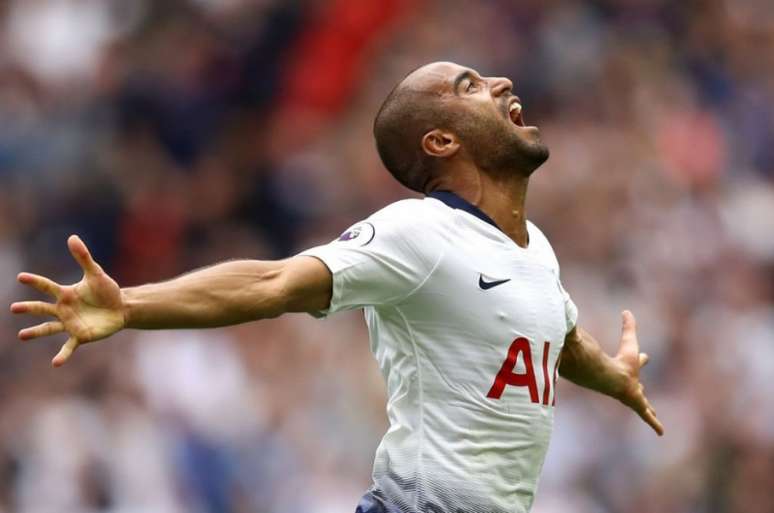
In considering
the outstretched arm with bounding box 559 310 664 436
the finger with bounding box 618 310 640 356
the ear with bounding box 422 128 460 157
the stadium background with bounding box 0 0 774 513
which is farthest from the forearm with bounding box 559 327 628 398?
the stadium background with bounding box 0 0 774 513

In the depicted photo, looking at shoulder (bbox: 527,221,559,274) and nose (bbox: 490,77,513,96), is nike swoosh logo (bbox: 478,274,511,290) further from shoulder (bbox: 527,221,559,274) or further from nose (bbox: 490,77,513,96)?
nose (bbox: 490,77,513,96)

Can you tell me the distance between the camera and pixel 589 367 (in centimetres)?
673

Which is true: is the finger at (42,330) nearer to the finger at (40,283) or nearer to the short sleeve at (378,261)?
the finger at (40,283)

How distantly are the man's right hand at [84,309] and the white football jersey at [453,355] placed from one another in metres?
0.89

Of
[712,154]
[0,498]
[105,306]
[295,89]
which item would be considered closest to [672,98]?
[712,154]

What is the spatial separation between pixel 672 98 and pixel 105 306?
10789 millimetres

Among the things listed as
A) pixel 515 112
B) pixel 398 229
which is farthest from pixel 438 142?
pixel 398 229

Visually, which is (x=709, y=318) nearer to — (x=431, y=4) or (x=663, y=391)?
(x=663, y=391)

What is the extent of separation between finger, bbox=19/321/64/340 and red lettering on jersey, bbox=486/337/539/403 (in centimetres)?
156

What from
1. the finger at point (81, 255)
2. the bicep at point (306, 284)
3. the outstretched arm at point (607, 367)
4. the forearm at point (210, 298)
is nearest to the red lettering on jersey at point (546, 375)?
the outstretched arm at point (607, 367)

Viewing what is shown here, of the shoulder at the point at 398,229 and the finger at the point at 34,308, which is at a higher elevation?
the shoulder at the point at 398,229

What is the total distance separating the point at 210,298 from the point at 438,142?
4.06 feet

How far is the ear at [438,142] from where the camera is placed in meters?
6.09

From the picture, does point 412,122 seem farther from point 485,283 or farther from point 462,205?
point 485,283
